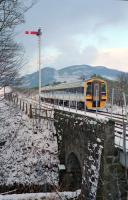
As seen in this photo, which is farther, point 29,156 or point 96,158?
point 29,156

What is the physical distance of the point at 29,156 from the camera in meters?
21.0

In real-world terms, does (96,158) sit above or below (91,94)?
below

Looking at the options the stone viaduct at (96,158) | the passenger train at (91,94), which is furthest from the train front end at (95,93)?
the stone viaduct at (96,158)

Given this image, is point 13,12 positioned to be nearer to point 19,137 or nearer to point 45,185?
point 45,185

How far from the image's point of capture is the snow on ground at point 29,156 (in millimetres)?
18891

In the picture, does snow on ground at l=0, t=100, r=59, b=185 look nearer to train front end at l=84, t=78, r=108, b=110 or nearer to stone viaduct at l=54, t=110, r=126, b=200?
stone viaduct at l=54, t=110, r=126, b=200

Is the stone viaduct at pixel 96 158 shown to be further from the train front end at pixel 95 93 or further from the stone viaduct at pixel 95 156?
the train front end at pixel 95 93

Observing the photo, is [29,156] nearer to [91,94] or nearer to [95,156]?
[91,94]

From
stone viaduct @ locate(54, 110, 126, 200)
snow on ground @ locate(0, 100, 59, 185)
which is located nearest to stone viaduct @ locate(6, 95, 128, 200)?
stone viaduct @ locate(54, 110, 126, 200)

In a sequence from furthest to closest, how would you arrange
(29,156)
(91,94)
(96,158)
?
(29,156) → (91,94) → (96,158)

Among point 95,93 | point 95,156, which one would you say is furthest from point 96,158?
point 95,93

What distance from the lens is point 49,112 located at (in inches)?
1043

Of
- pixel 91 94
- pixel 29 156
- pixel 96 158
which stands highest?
pixel 91 94

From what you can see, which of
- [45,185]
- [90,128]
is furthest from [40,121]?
[90,128]
